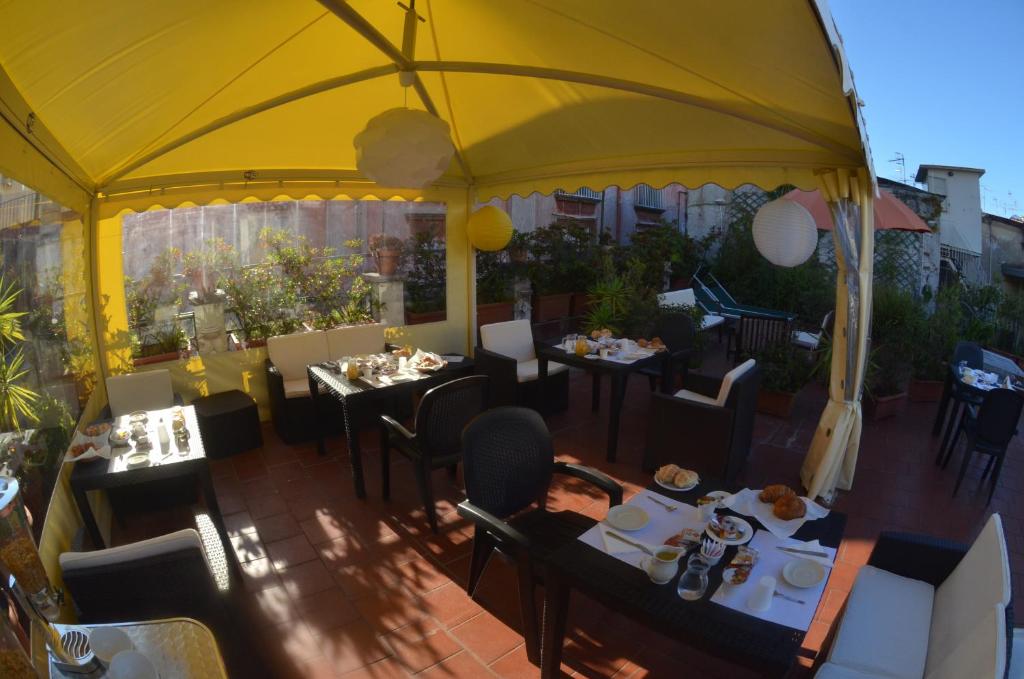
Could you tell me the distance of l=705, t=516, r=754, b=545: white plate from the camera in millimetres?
2227

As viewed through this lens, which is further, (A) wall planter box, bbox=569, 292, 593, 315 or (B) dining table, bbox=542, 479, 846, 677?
(A) wall planter box, bbox=569, 292, 593, 315

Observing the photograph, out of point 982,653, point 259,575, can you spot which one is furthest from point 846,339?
point 259,575

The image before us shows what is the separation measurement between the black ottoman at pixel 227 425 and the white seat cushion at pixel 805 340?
6.31 metres

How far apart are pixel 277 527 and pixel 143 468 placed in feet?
3.53

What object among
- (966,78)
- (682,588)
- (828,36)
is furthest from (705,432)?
(966,78)

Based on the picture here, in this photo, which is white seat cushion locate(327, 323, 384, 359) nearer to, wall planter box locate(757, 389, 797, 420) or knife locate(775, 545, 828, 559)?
wall planter box locate(757, 389, 797, 420)

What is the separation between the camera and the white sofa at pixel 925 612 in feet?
5.71

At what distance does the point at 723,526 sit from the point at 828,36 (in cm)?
188

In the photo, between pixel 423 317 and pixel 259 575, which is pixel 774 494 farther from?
pixel 423 317

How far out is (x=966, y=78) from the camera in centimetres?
A: 1141

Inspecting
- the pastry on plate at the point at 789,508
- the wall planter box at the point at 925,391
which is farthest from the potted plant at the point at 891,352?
the pastry on plate at the point at 789,508

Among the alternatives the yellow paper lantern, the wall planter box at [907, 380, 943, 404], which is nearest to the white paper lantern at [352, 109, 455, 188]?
the yellow paper lantern

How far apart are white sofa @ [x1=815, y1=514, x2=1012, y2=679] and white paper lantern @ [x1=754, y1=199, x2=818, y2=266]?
214 cm

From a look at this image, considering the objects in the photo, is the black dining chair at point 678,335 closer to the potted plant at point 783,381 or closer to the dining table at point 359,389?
the potted plant at point 783,381
